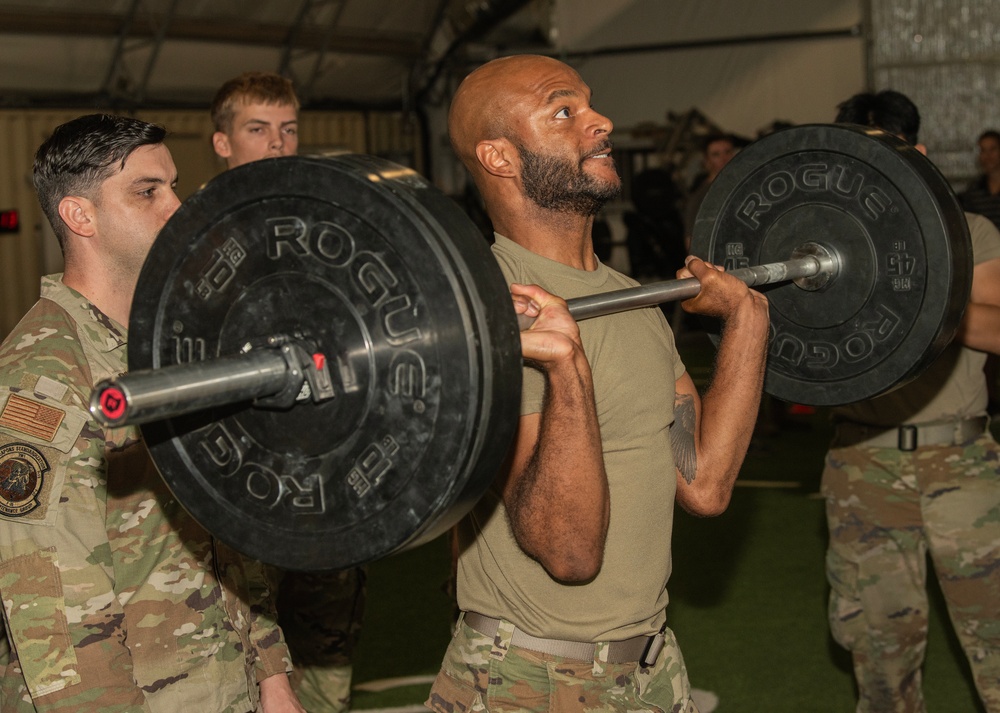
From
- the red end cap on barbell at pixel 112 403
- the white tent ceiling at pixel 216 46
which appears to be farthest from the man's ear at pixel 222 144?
the white tent ceiling at pixel 216 46

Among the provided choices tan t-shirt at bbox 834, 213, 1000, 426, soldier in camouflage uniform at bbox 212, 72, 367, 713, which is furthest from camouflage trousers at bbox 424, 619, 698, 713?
tan t-shirt at bbox 834, 213, 1000, 426

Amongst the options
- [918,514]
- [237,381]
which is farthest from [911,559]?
[237,381]

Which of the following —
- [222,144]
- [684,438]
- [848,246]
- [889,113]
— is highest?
[222,144]

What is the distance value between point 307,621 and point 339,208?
2.07 meters

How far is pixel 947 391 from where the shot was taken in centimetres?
312

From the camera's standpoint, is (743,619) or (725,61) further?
(725,61)

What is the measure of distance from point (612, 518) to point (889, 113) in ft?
5.94

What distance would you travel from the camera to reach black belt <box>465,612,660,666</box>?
1.90 m

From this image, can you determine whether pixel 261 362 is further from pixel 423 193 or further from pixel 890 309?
pixel 890 309

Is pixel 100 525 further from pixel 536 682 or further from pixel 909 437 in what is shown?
pixel 909 437

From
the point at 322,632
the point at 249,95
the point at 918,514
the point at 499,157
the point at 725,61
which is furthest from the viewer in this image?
the point at 725,61

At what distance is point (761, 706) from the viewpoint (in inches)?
144

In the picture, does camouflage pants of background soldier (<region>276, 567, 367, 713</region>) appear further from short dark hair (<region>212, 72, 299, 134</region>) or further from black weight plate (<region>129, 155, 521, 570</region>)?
black weight plate (<region>129, 155, 521, 570</region>)

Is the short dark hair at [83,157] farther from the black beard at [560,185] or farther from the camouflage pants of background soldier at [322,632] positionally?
the camouflage pants of background soldier at [322,632]
